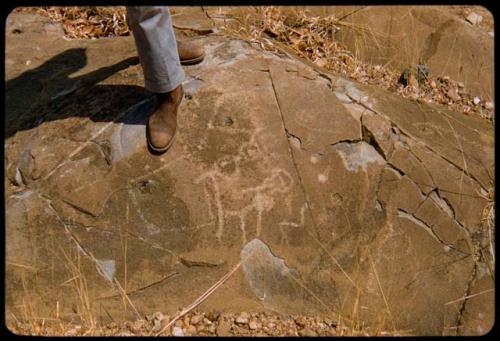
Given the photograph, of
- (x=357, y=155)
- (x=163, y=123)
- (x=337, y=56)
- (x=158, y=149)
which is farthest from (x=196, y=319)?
(x=337, y=56)

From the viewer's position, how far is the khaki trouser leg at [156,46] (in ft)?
7.30

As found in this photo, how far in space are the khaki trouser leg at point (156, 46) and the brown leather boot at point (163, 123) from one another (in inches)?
3.4

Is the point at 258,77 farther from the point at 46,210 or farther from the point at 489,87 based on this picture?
the point at 489,87

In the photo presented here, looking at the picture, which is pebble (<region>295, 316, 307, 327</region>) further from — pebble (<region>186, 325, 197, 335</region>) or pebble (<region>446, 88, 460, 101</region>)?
pebble (<region>446, 88, 460, 101</region>)

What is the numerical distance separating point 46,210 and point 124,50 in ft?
3.77

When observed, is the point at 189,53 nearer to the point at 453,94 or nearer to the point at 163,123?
the point at 163,123

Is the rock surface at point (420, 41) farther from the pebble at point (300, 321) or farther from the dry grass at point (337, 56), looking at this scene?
the pebble at point (300, 321)

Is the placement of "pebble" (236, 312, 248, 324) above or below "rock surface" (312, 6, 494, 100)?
below

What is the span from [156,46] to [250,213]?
82cm

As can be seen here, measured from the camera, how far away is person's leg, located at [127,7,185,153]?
2.23 m

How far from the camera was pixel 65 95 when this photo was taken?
301cm

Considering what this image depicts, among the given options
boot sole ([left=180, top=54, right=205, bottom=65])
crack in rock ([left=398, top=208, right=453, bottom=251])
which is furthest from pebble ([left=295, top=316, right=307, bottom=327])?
boot sole ([left=180, top=54, right=205, bottom=65])

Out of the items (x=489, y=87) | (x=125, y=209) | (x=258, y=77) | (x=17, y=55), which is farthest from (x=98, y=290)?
(x=489, y=87)

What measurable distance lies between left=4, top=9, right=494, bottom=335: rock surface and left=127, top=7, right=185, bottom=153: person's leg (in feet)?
0.30
